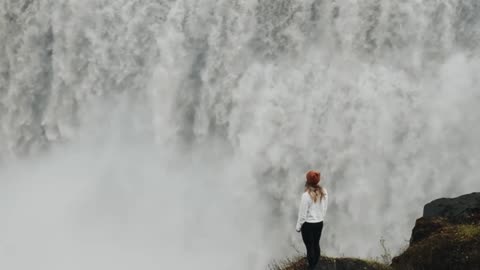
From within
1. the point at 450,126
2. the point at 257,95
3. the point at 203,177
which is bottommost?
the point at 450,126

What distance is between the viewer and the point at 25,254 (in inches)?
707

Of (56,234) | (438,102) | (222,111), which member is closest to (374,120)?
(438,102)

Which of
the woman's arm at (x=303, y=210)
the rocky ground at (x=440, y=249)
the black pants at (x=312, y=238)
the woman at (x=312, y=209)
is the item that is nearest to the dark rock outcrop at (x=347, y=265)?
the rocky ground at (x=440, y=249)

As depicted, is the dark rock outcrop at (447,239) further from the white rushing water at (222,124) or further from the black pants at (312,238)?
the white rushing water at (222,124)

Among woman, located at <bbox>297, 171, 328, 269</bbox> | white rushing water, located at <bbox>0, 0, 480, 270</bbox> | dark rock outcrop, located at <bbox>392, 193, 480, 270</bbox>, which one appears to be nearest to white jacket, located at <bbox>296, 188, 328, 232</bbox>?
woman, located at <bbox>297, 171, 328, 269</bbox>

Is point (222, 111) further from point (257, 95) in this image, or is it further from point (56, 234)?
point (56, 234)

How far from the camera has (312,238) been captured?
308 inches

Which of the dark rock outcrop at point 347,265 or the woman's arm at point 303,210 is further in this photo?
the dark rock outcrop at point 347,265

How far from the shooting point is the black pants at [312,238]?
773cm

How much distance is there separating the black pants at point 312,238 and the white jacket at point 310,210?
71mm

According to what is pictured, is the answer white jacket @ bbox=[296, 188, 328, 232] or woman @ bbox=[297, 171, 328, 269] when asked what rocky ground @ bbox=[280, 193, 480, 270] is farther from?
white jacket @ bbox=[296, 188, 328, 232]

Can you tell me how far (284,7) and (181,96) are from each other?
3997 mm


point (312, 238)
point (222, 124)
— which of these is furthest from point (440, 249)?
point (222, 124)

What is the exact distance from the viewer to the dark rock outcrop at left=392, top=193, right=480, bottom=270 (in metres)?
7.96
